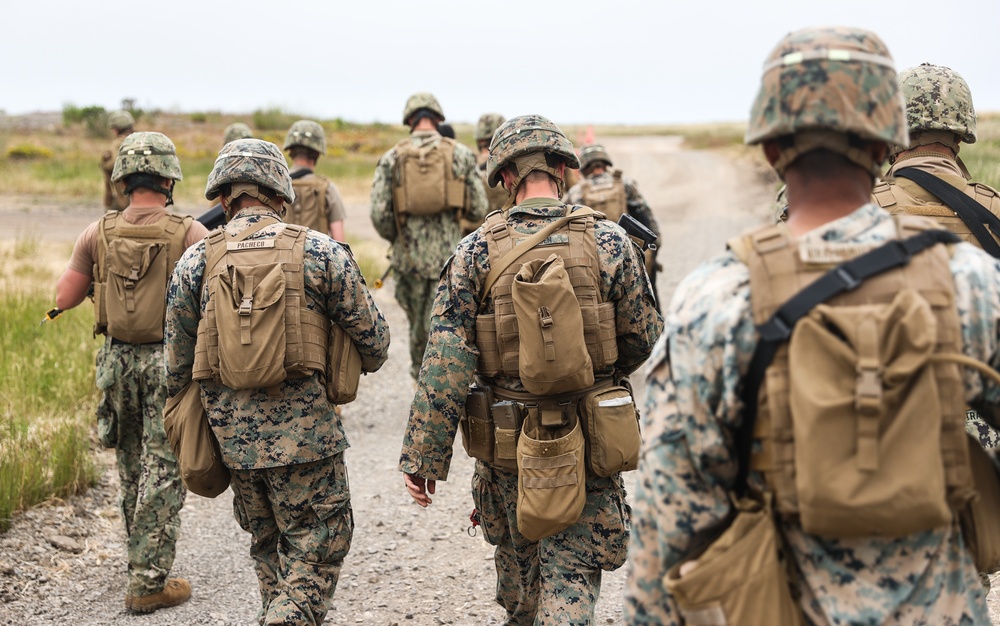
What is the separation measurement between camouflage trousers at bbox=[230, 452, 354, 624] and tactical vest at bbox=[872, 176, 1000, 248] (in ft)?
8.43

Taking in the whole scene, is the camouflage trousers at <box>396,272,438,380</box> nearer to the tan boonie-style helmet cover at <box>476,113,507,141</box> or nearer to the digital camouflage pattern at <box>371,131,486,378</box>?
the digital camouflage pattern at <box>371,131,486,378</box>

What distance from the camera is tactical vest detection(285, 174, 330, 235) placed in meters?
Answer: 7.74

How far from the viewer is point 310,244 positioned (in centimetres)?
392

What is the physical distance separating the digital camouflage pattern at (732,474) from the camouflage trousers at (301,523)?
6.89ft

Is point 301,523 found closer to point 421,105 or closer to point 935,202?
point 935,202

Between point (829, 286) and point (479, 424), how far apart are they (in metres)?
1.98

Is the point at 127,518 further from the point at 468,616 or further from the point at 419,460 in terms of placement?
the point at 419,460

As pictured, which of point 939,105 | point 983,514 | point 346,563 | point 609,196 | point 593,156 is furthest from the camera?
point 593,156

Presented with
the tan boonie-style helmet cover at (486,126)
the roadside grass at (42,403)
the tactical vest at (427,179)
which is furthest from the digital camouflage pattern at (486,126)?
the roadside grass at (42,403)

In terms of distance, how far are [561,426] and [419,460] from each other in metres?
0.58

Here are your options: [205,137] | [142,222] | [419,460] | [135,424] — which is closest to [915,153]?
[419,460]

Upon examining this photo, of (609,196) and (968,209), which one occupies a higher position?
(968,209)

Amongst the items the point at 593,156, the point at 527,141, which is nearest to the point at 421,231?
the point at 593,156

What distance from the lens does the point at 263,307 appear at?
3.73m
